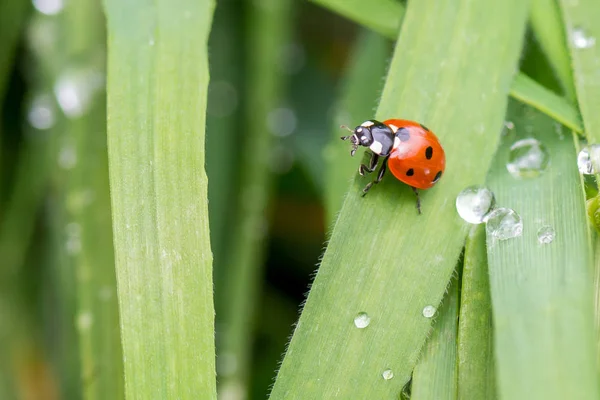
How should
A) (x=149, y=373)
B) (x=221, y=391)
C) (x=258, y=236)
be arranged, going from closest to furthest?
(x=149, y=373) < (x=221, y=391) < (x=258, y=236)

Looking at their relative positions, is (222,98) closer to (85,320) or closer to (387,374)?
(85,320)

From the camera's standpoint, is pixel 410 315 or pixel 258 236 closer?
pixel 410 315

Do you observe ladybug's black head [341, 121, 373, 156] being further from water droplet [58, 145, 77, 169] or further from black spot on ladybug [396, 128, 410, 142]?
water droplet [58, 145, 77, 169]

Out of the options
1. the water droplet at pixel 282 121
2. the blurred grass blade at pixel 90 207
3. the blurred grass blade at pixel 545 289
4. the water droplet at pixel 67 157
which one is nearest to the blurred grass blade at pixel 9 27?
the blurred grass blade at pixel 90 207

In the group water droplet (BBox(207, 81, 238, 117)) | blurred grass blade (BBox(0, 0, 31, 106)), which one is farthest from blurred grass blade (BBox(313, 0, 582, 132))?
blurred grass blade (BBox(0, 0, 31, 106))

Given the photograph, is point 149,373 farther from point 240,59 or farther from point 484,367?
point 240,59

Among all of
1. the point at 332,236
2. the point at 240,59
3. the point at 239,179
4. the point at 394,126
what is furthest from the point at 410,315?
the point at 240,59

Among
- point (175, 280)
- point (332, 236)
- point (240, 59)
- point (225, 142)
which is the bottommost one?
point (175, 280)
